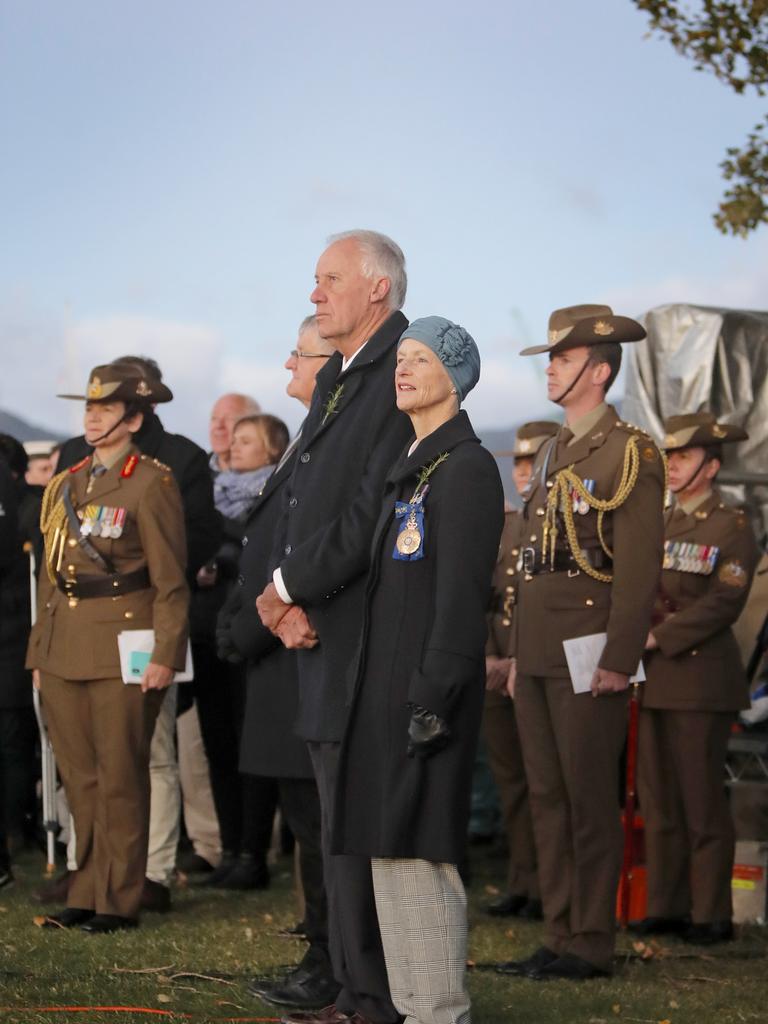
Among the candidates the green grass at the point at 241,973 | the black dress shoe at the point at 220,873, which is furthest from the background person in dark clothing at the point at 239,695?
the green grass at the point at 241,973

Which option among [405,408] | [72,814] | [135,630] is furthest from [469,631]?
[72,814]

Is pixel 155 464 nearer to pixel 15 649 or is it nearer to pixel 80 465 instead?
pixel 80 465

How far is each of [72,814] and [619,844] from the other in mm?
2302

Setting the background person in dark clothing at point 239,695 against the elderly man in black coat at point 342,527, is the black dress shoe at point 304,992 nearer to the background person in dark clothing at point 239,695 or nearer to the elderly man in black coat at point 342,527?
the elderly man in black coat at point 342,527

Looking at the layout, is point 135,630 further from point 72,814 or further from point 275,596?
point 275,596

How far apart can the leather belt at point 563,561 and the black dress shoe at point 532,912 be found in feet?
6.26

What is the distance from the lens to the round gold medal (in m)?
4.31

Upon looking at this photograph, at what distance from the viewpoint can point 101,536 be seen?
21.6 feet

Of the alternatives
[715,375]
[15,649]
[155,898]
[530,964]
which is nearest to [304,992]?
[530,964]

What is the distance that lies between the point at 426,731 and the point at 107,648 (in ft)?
8.93

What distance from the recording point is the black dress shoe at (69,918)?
21.5 feet

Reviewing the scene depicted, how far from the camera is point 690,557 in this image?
734 cm

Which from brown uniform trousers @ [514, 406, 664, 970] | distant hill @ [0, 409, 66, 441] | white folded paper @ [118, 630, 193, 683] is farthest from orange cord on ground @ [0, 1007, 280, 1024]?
distant hill @ [0, 409, 66, 441]

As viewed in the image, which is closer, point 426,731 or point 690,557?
point 426,731
